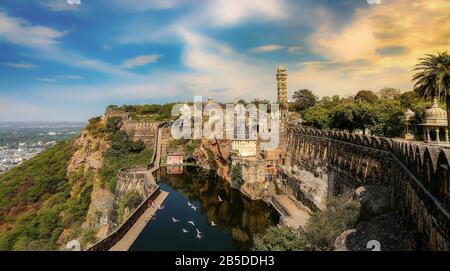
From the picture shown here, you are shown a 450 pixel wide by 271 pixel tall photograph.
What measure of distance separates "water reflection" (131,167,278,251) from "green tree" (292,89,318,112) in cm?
3142

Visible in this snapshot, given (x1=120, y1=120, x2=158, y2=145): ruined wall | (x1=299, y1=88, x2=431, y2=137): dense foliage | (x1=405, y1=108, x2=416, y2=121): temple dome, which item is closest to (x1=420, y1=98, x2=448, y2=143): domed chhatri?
(x1=299, y1=88, x2=431, y2=137): dense foliage

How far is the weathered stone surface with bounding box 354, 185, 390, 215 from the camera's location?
1257 centimetres

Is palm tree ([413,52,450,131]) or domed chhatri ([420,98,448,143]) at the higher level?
palm tree ([413,52,450,131])

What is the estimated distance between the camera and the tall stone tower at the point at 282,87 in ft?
174

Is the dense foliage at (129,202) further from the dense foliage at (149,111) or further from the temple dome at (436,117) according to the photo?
the dense foliage at (149,111)

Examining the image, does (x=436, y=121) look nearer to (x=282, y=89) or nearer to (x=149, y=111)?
(x=282, y=89)

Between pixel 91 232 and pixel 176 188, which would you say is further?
pixel 176 188

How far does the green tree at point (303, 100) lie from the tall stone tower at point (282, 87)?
54.0ft

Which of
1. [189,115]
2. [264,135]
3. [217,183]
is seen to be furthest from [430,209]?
[189,115]

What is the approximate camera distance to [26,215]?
44.9 meters

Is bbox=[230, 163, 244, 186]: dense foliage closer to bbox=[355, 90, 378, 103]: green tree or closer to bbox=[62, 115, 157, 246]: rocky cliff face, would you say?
bbox=[62, 115, 157, 246]: rocky cliff face
